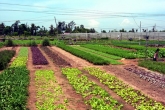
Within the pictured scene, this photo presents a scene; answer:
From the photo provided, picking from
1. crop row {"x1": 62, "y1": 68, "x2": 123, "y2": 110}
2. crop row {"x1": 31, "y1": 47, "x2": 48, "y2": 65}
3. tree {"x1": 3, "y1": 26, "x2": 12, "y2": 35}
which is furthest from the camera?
tree {"x1": 3, "y1": 26, "x2": 12, "y2": 35}

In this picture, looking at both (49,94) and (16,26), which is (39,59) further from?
(16,26)

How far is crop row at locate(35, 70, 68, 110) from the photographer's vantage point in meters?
8.53

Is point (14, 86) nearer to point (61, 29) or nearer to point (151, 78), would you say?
point (151, 78)

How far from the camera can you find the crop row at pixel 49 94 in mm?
8531

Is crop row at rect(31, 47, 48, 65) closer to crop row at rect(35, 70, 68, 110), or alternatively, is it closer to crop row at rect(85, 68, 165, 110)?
crop row at rect(35, 70, 68, 110)

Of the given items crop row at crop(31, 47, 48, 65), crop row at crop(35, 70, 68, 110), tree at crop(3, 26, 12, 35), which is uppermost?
tree at crop(3, 26, 12, 35)

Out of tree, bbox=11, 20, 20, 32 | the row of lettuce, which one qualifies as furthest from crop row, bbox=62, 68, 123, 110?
tree, bbox=11, 20, 20, 32

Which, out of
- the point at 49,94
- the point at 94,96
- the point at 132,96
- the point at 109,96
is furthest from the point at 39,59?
Result: the point at 132,96

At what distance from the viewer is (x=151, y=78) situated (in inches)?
544

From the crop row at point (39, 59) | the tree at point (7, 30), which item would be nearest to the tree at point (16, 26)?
the tree at point (7, 30)

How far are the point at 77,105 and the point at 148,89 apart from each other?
13.2 ft

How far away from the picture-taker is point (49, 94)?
10117mm

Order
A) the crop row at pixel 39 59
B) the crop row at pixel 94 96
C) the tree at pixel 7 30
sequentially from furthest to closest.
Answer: the tree at pixel 7 30 < the crop row at pixel 39 59 < the crop row at pixel 94 96

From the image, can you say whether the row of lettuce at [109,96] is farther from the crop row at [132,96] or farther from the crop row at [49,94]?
the crop row at [49,94]
